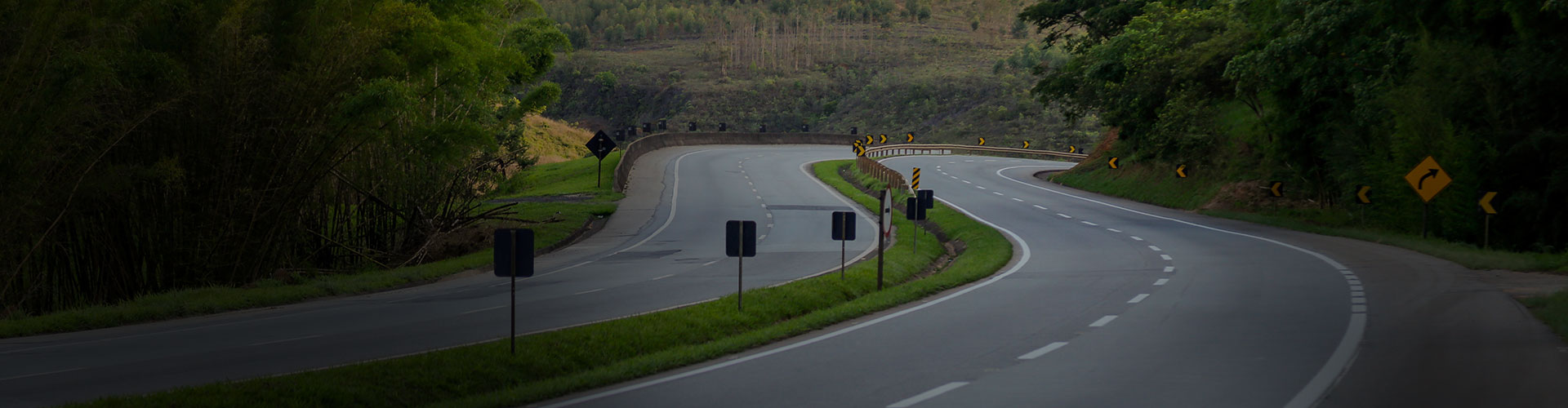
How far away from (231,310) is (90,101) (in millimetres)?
3635

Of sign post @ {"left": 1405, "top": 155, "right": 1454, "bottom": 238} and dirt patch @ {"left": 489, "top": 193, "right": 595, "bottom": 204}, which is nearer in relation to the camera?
sign post @ {"left": 1405, "top": 155, "right": 1454, "bottom": 238}

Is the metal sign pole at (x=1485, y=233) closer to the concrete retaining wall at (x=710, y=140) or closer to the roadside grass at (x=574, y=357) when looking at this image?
the roadside grass at (x=574, y=357)

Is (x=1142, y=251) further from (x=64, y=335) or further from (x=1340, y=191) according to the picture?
(x=64, y=335)

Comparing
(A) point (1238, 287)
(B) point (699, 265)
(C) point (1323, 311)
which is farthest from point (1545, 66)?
(B) point (699, 265)

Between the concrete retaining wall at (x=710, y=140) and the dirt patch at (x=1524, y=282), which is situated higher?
the concrete retaining wall at (x=710, y=140)

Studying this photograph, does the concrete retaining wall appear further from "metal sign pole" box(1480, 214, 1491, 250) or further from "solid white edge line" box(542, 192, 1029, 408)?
"metal sign pole" box(1480, 214, 1491, 250)

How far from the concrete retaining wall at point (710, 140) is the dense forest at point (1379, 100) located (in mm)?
24702

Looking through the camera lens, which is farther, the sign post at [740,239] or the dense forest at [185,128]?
the dense forest at [185,128]

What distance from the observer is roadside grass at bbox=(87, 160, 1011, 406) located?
9.49 metres

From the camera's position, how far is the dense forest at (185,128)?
16109mm

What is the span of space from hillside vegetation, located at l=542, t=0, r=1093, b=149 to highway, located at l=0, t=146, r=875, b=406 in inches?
2597

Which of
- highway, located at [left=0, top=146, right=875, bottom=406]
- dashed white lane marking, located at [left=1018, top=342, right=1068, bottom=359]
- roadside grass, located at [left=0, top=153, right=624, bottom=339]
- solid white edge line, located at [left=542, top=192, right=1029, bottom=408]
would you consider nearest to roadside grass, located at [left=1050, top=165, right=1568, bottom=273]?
solid white edge line, located at [left=542, top=192, right=1029, bottom=408]

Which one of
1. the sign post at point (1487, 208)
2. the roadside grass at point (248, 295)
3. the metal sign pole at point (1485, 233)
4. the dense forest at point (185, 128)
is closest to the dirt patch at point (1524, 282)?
the sign post at point (1487, 208)

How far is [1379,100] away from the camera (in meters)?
28.4
